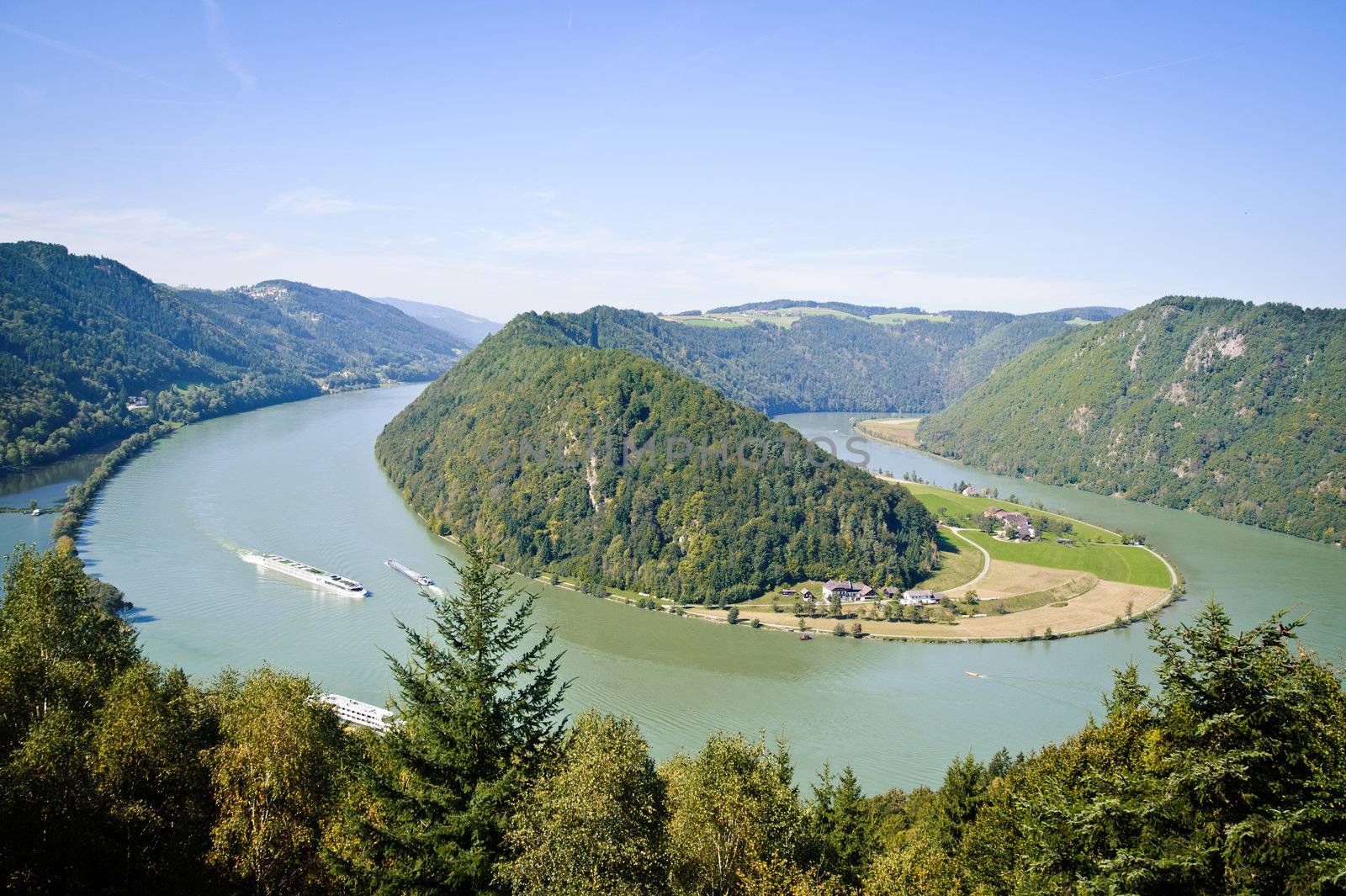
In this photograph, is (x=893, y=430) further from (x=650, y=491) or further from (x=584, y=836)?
(x=584, y=836)

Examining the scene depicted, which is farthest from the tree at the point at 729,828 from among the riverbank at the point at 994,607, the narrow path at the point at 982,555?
the narrow path at the point at 982,555

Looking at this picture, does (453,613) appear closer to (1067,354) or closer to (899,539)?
(899,539)

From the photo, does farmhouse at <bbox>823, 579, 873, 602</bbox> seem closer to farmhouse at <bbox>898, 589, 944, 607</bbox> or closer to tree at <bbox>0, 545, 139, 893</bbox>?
farmhouse at <bbox>898, 589, 944, 607</bbox>

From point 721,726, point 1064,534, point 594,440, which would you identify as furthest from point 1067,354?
point 721,726

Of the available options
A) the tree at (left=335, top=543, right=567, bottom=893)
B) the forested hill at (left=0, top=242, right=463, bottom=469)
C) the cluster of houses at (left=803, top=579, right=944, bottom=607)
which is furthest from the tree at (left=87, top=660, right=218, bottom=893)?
the forested hill at (left=0, top=242, right=463, bottom=469)

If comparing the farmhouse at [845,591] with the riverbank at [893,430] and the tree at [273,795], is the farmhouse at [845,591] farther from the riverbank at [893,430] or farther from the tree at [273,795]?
the riverbank at [893,430]

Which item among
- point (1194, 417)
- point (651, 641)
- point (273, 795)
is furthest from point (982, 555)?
point (273, 795)
